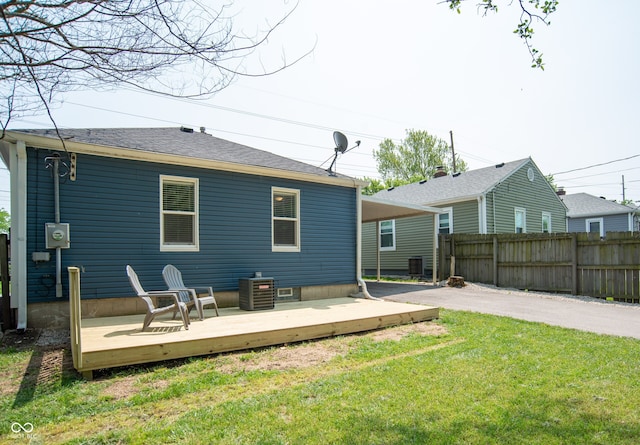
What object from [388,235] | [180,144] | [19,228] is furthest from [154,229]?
[388,235]

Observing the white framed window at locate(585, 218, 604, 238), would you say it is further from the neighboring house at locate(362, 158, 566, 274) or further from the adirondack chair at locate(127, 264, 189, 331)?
the adirondack chair at locate(127, 264, 189, 331)

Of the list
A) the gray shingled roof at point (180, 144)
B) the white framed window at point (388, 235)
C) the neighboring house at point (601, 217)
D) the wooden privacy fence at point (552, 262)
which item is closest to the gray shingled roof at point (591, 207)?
the neighboring house at point (601, 217)

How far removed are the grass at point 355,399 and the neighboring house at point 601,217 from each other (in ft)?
68.2

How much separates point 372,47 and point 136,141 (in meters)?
4.32

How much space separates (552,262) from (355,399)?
29.8 feet

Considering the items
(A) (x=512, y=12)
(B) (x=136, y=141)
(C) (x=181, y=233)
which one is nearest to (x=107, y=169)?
(B) (x=136, y=141)

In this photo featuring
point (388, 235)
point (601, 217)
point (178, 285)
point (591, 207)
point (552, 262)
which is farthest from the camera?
point (591, 207)

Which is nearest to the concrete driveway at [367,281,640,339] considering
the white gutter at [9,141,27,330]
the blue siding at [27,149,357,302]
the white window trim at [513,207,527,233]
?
the blue siding at [27,149,357,302]

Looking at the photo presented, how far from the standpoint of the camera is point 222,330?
493 centimetres

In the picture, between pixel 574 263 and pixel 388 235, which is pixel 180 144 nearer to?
pixel 574 263

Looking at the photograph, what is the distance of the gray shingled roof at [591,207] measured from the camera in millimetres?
21625

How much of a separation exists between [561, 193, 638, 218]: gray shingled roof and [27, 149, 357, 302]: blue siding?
18.8 m

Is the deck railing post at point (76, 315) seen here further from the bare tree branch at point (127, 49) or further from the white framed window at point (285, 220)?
the white framed window at point (285, 220)

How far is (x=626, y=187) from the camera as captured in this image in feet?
145
